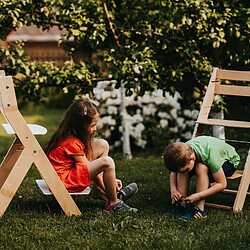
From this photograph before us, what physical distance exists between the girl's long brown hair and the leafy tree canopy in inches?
68.9

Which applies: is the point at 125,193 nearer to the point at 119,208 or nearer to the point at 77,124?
the point at 119,208

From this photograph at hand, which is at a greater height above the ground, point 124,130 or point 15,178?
Answer: point 15,178

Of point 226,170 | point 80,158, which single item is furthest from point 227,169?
point 80,158

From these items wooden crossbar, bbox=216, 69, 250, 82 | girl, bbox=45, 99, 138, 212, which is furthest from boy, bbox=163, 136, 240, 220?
wooden crossbar, bbox=216, 69, 250, 82

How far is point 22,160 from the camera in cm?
312

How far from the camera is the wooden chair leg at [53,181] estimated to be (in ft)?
10.4

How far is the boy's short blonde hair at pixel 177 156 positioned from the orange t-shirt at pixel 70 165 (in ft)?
1.87

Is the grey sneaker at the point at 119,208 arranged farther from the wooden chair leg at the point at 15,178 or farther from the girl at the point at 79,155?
the wooden chair leg at the point at 15,178

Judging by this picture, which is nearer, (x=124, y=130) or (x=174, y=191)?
(x=174, y=191)

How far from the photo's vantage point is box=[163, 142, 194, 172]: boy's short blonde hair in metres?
3.19

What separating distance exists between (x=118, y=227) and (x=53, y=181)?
518mm

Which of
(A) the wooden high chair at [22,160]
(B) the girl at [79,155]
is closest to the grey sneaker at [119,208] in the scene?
(B) the girl at [79,155]

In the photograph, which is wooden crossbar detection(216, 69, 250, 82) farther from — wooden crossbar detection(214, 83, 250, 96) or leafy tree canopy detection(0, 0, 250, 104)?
leafy tree canopy detection(0, 0, 250, 104)

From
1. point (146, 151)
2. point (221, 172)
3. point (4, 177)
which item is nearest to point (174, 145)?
point (221, 172)
